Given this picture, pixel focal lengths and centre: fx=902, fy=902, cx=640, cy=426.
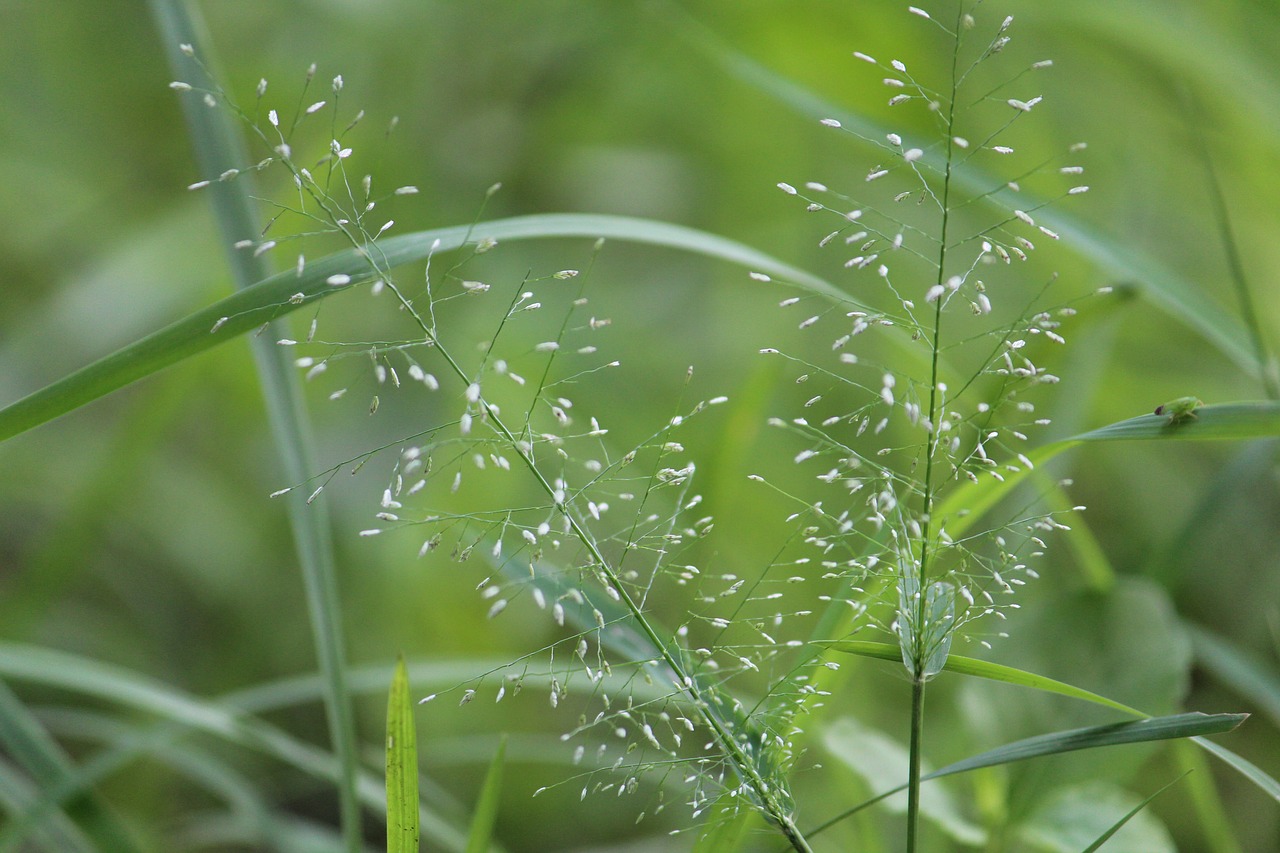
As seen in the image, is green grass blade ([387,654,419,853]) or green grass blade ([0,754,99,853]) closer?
green grass blade ([387,654,419,853])

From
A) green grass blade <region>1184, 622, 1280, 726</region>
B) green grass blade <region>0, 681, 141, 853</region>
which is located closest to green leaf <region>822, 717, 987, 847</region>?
green grass blade <region>1184, 622, 1280, 726</region>

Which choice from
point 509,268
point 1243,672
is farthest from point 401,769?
point 509,268

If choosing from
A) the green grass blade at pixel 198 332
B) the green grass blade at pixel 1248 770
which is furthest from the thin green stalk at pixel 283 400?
the green grass blade at pixel 1248 770

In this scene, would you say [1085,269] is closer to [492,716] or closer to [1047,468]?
Result: [1047,468]

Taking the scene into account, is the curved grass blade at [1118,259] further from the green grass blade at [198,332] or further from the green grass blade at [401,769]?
the green grass blade at [401,769]

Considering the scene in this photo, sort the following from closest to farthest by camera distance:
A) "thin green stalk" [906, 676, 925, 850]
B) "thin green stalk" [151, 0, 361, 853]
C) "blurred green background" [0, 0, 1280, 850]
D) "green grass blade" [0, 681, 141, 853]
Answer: "thin green stalk" [906, 676, 925, 850] < "thin green stalk" [151, 0, 361, 853] < "green grass blade" [0, 681, 141, 853] < "blurred green background" [0, 0, 1280, 850]

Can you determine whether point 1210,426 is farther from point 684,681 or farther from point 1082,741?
point 684,681

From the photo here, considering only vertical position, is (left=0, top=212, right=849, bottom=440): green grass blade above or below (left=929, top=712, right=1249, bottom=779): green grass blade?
above

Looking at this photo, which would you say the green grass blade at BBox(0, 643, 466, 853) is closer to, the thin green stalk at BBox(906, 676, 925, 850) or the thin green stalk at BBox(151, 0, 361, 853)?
the thin green stalk at BBox(151, 0, 361, 853)
